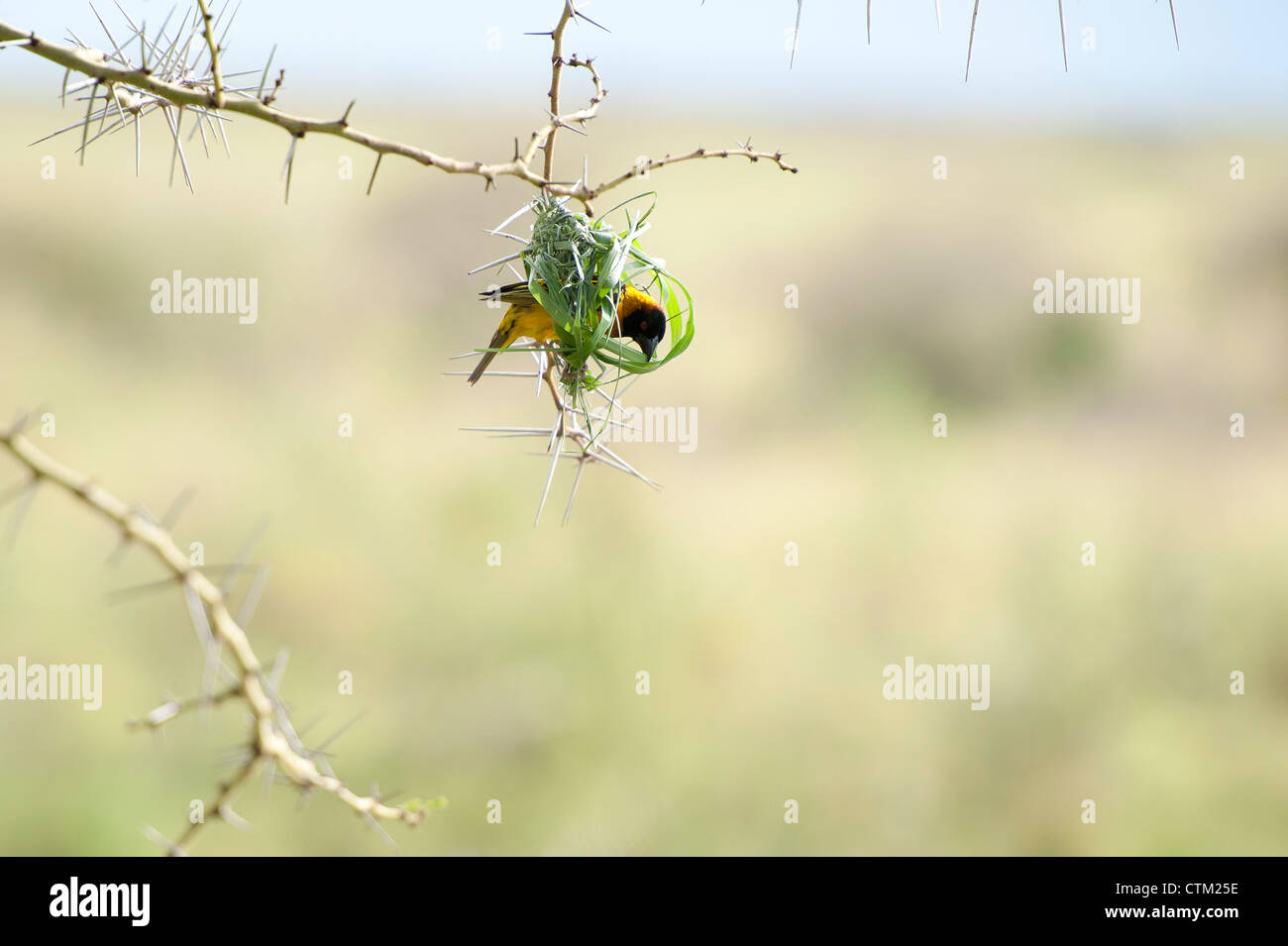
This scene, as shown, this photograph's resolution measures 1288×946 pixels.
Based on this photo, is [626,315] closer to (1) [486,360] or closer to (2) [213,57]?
(1) [486,360]

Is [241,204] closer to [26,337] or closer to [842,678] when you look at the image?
[26,337]

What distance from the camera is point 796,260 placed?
19.7 metres

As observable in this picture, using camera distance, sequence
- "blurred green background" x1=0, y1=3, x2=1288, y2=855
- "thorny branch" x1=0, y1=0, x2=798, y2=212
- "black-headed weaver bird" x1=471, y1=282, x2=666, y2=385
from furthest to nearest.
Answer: "blurred green background" x1=0, y1=3, x2=1288, y2=855 < "black-headed weaver bird" x1=471, y1=282, x2=666, y2=385 < "thorny branch" x1=0, y1=0, x2=798, y2=212

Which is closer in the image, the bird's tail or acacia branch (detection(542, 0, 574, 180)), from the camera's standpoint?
acacia branch (detection(542, 0, 574, 180))

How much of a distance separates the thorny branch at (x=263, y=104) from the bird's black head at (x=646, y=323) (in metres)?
0.67

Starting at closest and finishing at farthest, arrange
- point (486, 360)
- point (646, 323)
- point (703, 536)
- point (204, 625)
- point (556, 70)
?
Result: 1. point (204, 625)
2. point (556, 70)
3. point (646, 323)
4. point (486, 360)
5. point (703, 536)

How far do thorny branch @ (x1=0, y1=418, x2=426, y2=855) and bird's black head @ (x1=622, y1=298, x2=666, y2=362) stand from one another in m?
1.80

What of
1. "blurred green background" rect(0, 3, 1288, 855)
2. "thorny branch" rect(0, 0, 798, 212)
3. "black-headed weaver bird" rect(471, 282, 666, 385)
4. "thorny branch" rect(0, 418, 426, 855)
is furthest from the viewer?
"blurred green background" rect(0, 3, 1288, 855)

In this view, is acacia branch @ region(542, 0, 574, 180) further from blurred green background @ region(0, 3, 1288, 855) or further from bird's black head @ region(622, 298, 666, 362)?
blurred green background @ region(0, 3, 1288, 855)

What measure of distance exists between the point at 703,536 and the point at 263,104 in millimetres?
10600

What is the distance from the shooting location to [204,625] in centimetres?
128

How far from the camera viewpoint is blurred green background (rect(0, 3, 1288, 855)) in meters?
9.53

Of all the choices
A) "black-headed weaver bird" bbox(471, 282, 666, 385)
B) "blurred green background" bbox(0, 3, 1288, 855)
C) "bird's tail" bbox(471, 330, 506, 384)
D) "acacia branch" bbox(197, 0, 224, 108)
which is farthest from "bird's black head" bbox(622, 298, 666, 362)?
"blurred green background" bbox(0, 3, 1288, 855)

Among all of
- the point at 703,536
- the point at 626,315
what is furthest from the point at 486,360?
the point at 703,536
